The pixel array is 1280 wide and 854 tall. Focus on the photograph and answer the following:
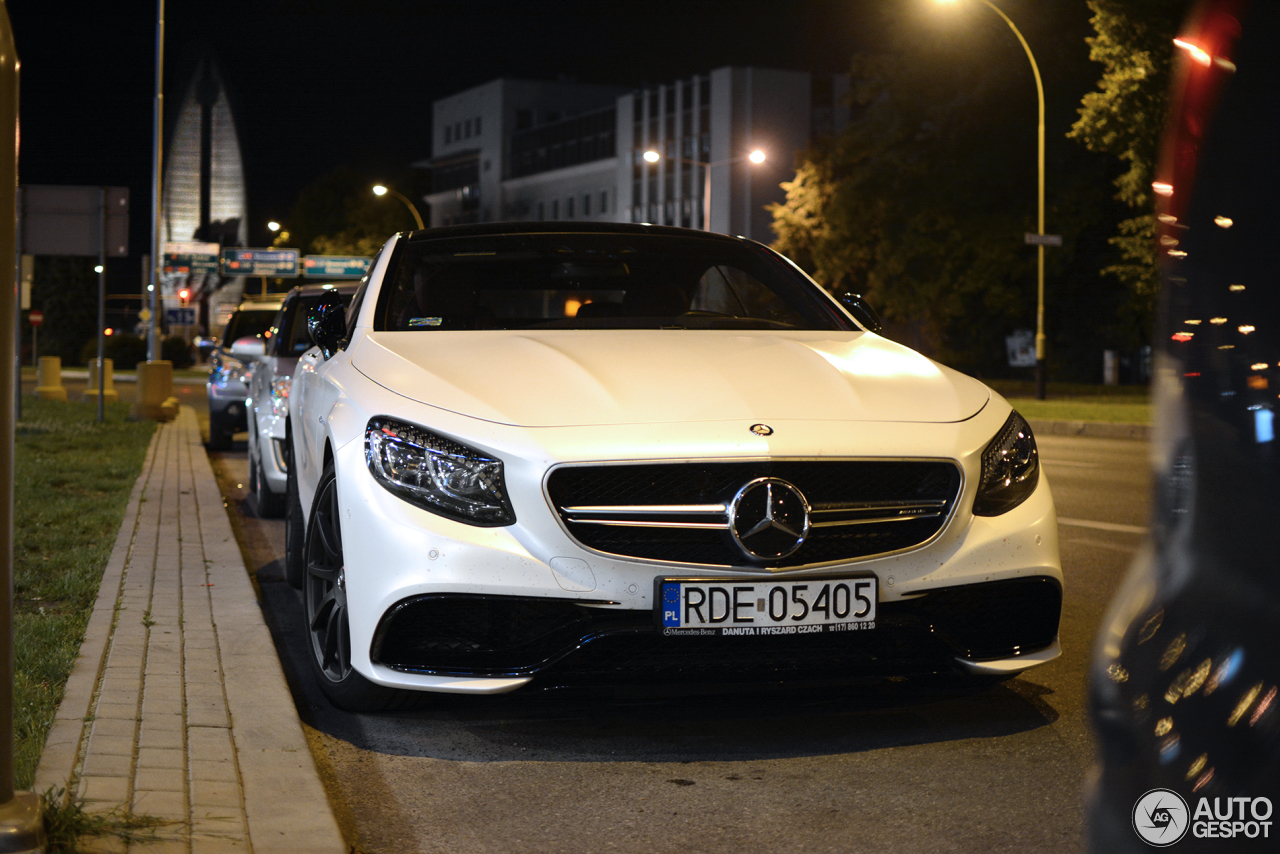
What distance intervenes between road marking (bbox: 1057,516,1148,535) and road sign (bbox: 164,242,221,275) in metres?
41.9

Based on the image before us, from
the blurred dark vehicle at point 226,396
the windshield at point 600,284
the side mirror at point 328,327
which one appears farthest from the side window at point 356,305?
the blurred dark vehicle at point 226,396

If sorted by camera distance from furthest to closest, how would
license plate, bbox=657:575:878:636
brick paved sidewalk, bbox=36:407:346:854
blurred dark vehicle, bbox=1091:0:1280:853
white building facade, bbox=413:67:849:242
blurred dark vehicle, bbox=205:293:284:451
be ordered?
white building facade, bbox=413:67:849:242
blurred dark vehicle, bbox=205:293:284:451
license plate, bbox=657:575:878:636
brick paved sidewalk, bbox=36:407:346:854
blurred dark vehicle, bbox=1091:0:1280:853

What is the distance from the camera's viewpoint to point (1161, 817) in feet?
4.92

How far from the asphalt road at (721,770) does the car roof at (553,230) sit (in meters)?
1.73

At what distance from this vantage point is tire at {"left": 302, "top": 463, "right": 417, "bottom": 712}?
13.6 ft

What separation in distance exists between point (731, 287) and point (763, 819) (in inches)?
103

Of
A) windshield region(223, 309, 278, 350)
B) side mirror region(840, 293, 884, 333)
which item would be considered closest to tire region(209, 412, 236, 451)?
windshield region(223, 309, 278, 350)

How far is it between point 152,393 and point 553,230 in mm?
15735

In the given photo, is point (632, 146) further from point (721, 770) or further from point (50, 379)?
point (721, 770)

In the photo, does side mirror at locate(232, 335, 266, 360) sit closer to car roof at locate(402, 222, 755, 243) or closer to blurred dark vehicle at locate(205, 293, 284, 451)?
blurred dark vehicle at locate(205, 293, 284, 451)

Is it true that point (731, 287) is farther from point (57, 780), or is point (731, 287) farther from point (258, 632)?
point (57, 780)

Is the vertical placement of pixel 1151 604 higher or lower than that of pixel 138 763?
higher

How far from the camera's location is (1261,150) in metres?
1.38

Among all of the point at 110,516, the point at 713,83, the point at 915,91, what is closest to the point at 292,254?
the point at 713,83
